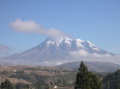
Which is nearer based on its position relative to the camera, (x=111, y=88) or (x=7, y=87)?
(x=7, y=87)

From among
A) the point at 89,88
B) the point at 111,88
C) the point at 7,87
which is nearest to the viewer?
the point at 89,88

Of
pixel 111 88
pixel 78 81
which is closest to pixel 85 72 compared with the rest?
pixel 78 81

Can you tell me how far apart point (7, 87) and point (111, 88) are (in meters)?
59.6

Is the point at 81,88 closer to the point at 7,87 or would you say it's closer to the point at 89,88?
the point at 89,88

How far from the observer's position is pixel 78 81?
10262 cm

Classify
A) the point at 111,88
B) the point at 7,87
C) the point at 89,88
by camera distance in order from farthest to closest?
the point at 111,88 < the point at 7,87 < the point at 89,88

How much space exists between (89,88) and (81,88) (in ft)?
7.17

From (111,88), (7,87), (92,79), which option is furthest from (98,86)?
(111,88)

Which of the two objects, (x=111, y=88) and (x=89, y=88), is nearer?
(x=89, y=88)

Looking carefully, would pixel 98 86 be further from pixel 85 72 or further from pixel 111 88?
pixel 111 88

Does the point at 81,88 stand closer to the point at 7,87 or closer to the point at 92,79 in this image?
the point at 92,79

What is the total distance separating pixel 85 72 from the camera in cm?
10244

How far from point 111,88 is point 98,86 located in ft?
290

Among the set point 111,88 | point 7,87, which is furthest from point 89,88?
point 111,88
